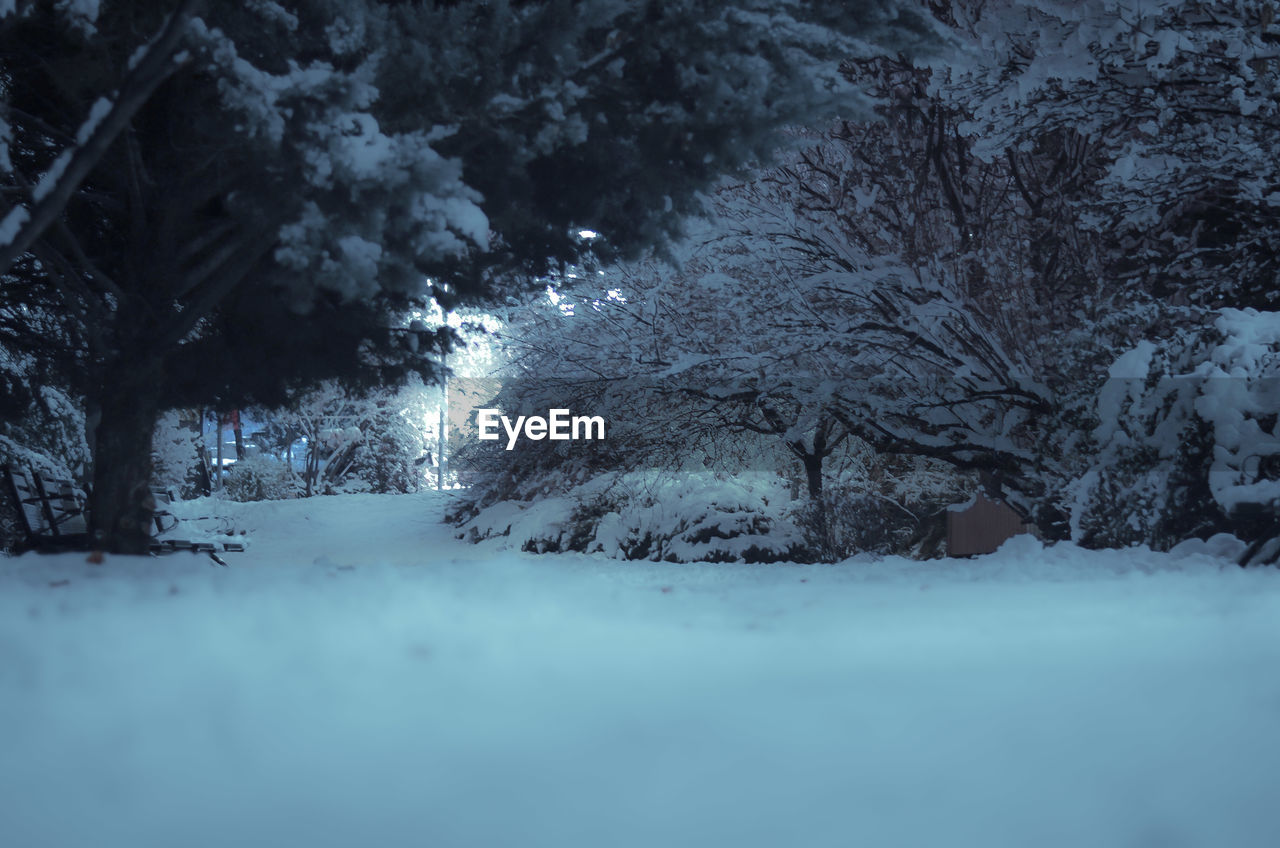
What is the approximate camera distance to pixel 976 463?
10484 millimetres

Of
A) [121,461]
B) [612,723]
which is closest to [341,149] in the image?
[612,723]

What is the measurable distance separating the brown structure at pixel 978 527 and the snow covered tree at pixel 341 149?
8.50 metres

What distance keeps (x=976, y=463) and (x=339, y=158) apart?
819cm

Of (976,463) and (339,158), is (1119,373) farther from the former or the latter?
(339,158)

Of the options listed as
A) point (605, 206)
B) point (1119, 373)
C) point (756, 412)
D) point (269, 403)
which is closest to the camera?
point (605, 206)

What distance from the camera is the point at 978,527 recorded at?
530 inches

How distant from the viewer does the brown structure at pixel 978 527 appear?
1342cm

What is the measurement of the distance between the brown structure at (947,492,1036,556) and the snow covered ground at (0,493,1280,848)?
973 cm

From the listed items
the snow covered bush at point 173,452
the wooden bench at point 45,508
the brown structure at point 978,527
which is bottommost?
the brown structure at point 978,527

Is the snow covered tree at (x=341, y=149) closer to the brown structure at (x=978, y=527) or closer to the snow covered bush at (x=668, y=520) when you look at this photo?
the snow covered bush at (x=668, y=520)

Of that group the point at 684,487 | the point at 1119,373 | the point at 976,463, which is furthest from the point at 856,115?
the point at 684,487

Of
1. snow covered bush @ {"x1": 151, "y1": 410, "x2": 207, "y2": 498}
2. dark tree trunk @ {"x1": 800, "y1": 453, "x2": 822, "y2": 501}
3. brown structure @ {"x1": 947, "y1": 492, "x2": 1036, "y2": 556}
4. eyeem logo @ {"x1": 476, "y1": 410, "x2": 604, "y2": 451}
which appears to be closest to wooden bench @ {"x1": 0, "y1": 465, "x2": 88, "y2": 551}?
eyeem logo @ {"x1": 476, "y1": 410, "x2": 604, "y2": 451}

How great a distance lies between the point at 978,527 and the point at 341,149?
11.4 metres

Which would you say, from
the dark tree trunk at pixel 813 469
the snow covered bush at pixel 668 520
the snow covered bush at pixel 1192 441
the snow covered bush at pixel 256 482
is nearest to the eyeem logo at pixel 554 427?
the snow covered bush at pixel 668 520
